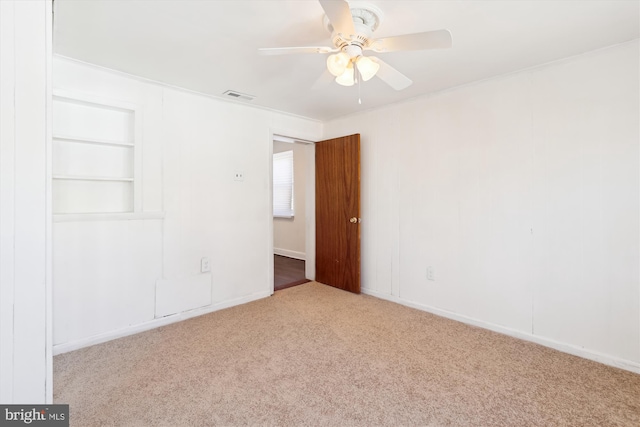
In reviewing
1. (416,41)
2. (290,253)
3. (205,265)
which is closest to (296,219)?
(290,253)

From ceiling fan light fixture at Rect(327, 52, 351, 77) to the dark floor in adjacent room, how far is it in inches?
111

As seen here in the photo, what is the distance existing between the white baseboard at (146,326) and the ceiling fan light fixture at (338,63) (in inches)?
99.3

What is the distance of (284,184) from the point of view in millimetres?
6090

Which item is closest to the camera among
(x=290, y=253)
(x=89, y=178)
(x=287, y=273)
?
(x=89, y=178)

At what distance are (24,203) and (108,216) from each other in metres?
1.92

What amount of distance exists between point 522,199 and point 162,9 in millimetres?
2855

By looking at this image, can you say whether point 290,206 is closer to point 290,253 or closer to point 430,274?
point 290,253

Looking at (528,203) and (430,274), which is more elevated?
(528,203)

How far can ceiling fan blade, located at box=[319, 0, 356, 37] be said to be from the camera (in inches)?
50.5

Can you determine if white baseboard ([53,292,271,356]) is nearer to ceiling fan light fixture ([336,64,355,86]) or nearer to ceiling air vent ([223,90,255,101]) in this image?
ceiling air vent ([223,90,255,101])

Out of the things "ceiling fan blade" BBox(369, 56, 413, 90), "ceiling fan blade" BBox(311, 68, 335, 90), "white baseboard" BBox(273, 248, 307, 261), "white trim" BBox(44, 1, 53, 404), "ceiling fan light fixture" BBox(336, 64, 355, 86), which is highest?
"ceiling fan blade" BBox(311, 68, 335, 90)

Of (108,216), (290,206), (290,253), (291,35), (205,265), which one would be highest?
(291,35)

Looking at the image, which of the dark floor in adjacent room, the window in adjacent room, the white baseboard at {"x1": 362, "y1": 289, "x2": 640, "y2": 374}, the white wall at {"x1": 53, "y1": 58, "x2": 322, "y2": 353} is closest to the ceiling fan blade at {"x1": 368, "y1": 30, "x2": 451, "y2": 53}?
the white wall at {"x1": 53, "y1": 58, "x2": 322, "y2": 353}

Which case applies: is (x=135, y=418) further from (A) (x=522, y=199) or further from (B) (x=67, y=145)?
(A) (x=522, y=199)
